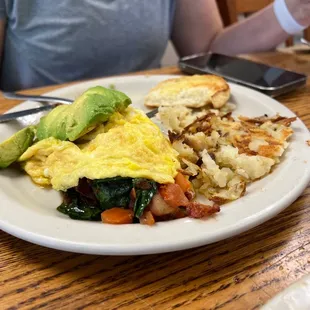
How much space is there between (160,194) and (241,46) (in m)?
1.25

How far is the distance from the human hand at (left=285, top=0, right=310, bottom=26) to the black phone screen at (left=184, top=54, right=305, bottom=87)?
1.05 feet

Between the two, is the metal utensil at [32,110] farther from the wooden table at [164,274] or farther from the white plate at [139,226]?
the wooden table at [164,274]

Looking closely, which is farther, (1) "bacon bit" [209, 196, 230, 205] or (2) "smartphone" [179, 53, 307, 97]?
(2) "smartphone" [179, 53, 307, 97]

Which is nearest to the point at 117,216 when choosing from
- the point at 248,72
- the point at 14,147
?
the point at 14,147

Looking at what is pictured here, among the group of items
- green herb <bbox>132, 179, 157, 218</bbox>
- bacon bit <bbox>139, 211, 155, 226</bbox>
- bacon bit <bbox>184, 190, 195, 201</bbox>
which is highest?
green herb <bbox>132, 179, 157, 218</bbox>

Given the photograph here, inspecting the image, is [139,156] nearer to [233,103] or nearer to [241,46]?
[233,103]

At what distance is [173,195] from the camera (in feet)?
2.11

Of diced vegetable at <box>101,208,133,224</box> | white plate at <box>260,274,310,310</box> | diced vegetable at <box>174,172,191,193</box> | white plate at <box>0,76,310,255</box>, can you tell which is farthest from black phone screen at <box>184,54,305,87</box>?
white plate at <box>260,274,310,310</box>

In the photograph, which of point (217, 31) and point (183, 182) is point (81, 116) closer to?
point (183, 182)

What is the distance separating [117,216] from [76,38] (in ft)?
3.06

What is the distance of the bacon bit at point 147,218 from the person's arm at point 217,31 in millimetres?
1196

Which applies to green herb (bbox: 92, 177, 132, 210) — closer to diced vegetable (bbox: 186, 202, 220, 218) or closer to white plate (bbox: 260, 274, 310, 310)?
diced vegetable (bbox: 186, 202, 220, 218)

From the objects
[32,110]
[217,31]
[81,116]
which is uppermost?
[81,116]

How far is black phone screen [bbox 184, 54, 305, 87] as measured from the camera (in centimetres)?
121
